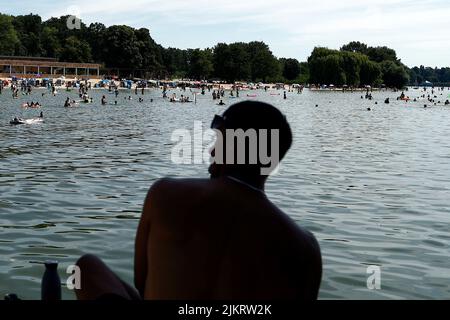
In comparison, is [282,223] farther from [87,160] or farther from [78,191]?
[87,160]

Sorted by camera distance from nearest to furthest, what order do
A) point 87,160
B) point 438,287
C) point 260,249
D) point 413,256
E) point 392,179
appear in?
point 260,249, point 438,287, point 413,256, point 392,179, point 87,160

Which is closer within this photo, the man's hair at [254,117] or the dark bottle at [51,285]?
the man's hair at [254,117]

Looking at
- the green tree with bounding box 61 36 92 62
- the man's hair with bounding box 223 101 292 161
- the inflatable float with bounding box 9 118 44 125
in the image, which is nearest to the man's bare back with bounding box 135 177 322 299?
the man's hair with bounding box 223 101 292 161

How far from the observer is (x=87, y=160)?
1035 inches

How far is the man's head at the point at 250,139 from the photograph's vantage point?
3889 mm

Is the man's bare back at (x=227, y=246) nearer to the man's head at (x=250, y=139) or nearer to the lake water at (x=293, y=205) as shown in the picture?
the man's head at (x=250, y=139)

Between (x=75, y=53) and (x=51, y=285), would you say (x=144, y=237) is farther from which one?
(x=75, y=53)

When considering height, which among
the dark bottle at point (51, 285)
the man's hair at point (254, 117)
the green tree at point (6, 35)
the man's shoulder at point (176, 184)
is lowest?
the dark bottle at point (51, 285)

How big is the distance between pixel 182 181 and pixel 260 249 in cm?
64

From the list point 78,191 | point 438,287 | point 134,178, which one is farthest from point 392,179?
point 438,287

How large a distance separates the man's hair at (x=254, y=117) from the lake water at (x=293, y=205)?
19.4 feet

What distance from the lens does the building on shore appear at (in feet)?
555

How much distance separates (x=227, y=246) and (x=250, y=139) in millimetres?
668
